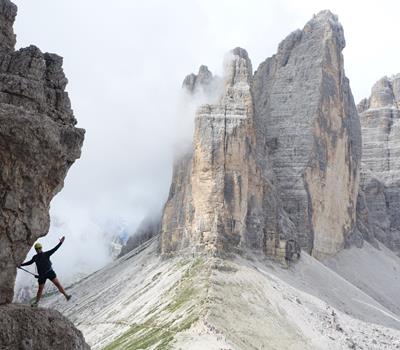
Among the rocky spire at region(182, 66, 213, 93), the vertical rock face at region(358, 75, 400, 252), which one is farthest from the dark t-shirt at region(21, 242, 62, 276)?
the vertical rock face at region(358, 75, 400, 252)

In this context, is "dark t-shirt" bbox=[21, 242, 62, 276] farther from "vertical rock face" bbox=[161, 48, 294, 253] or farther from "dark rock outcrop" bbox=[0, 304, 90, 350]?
"vertical rock face" bbox=[161, 48, 294, 253]

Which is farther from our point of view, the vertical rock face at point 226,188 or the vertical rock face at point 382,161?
the vertical rock face at point 382,161

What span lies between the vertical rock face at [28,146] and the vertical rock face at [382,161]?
132 m

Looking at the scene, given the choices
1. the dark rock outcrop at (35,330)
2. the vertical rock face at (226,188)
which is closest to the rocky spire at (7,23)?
the dark rock outcrop at (35,330)

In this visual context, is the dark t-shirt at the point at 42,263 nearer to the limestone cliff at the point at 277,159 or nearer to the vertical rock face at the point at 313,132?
the limestone cliff at the point at 277,159

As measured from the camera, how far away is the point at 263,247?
9619 centimetres

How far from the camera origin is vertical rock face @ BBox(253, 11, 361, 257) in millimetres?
118688

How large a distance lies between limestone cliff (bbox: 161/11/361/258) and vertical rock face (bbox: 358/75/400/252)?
77.7ft

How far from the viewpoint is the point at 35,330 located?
55.3ft

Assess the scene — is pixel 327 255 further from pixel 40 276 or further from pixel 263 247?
pixel 40 276

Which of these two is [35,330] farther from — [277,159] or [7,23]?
[277,159]

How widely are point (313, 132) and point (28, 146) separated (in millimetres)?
107991

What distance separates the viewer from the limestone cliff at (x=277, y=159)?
93.2 m

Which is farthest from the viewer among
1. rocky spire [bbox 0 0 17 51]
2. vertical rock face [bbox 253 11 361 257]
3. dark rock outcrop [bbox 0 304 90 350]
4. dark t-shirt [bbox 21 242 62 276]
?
vertical rock face [bbox 253 11 361 257]
